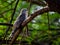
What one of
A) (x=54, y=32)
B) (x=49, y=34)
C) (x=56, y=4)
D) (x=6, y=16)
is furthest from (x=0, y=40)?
(x=54, y=32)

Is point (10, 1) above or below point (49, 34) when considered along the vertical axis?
above

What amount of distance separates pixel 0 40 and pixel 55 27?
6.41 feet

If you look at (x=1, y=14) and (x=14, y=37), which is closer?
(x=14, y=37)

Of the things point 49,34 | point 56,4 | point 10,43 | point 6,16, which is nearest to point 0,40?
point 10,43

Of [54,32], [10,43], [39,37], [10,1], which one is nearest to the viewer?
[10,43]

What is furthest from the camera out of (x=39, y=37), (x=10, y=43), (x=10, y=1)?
(x=39, y=37)

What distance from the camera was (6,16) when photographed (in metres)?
4.34

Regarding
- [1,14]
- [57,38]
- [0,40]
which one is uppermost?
[1,14]

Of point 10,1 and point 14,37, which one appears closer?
point 14,37

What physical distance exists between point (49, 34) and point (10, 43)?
1.54 meters

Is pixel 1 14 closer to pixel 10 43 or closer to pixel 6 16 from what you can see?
pixel 6 16

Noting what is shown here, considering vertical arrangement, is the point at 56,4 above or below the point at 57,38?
above

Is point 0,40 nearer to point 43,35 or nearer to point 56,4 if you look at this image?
point 56,4

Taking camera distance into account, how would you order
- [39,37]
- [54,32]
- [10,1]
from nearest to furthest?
[10,1] → [39,37] → [54,32]
